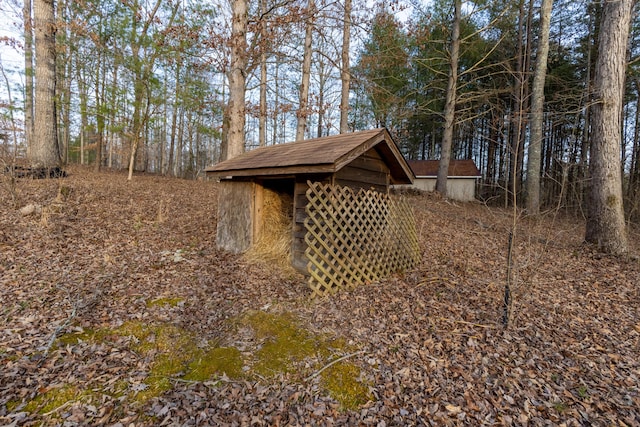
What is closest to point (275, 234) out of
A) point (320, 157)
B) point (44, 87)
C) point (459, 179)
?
point (320, 157)

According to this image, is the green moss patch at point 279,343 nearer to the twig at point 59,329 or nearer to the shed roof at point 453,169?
the twig at point 59,329

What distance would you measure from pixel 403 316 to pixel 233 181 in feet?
13.2

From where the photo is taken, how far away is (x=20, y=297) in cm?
348

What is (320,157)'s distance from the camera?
405cm

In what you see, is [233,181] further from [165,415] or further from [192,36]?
[165,415]

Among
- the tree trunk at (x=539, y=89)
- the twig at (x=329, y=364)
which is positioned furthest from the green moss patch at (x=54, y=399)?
the tree trunk at (x=539, y=89)

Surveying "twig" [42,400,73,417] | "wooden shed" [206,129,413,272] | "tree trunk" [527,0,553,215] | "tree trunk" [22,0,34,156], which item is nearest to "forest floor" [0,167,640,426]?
"twig" [42,400,73,417]

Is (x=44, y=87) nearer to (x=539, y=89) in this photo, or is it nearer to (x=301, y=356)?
(x=301, y=356)

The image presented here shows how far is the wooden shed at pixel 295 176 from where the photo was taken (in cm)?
434

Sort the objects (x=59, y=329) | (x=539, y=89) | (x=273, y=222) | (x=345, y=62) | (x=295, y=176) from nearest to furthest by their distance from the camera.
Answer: (x=59, y=329)
(x=295, y=176)
(x=273, y=222)
(x=345, y=62)
(x=539, y=89)

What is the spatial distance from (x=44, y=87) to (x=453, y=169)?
20.6m

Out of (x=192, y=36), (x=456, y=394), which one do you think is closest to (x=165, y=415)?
(x=456, y=394)

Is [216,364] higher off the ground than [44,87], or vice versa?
[44,87]

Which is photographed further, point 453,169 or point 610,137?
point 453,169
